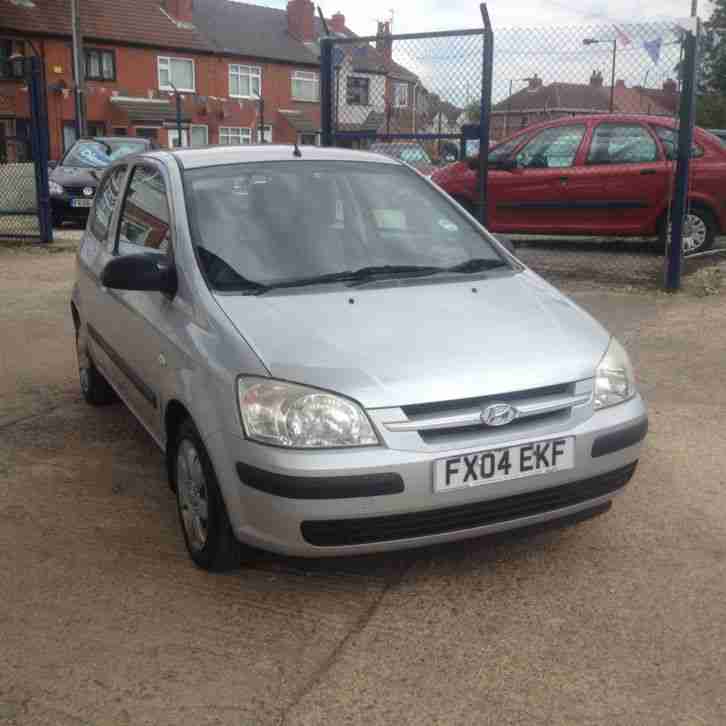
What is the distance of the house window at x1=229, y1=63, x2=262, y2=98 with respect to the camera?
4456cm

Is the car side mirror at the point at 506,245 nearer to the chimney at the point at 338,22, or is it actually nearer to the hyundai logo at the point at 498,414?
the hyundai logo at the point at 498,414

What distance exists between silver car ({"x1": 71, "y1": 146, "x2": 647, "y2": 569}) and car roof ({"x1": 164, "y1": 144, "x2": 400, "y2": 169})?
0.03 metres

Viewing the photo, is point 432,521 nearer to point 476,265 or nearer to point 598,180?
point 476,265

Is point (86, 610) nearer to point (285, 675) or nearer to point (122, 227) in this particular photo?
point (285, 675)

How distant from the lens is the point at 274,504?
2967 millimetres

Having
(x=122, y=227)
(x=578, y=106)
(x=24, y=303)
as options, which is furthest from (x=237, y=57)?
(x=122, y=227)

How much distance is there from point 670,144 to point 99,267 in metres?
7.56

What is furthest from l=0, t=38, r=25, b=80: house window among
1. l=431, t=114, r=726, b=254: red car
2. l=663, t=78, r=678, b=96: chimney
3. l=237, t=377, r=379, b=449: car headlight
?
l=237, t=377, r=379, b=449: car headlight

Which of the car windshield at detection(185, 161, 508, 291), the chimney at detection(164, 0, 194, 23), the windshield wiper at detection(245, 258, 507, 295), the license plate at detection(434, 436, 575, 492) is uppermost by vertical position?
the chimney at detection(164, 0, 194, 23)

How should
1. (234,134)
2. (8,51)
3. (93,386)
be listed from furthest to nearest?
(234,134), (8,51), (93,386)

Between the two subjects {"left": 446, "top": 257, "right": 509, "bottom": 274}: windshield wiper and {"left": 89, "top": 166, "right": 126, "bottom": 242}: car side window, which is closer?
Answer: {"left": 446, "top": 257, "right": 509, "bottom": 274}: windshield wiper

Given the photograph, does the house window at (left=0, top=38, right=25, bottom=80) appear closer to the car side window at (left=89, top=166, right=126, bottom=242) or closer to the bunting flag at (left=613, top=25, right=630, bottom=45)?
the bunting flag at (left=613, top=25, right=630, bottom=45)

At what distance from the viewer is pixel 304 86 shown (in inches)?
1890

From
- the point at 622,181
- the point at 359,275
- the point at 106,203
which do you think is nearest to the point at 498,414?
the point at 359,275
